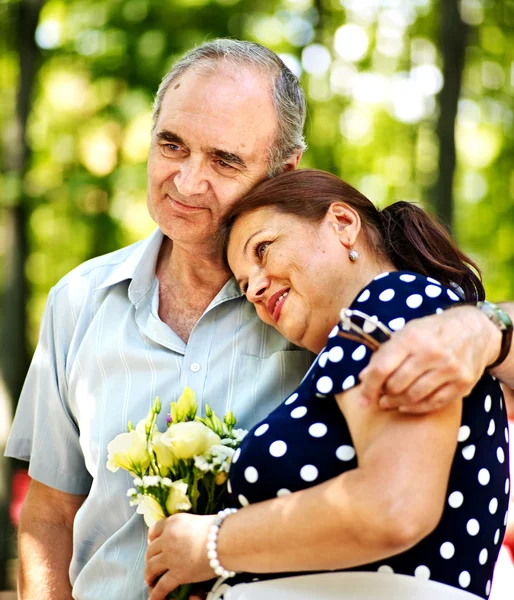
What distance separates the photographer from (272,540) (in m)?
1.95

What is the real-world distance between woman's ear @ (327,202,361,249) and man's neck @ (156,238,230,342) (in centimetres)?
59

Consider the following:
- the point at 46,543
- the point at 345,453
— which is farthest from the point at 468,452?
the point at 46,543

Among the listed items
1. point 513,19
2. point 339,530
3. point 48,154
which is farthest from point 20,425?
point 513,19

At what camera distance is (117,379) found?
2.83 m

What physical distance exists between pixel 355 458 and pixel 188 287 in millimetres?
1231

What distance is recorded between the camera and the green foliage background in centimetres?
809

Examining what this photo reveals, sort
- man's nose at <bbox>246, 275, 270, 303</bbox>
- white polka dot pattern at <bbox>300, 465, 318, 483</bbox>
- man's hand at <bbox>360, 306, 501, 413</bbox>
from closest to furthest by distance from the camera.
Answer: man's hand at <bbox>360, 306, 501, 413</bbox>
white polka dot pattern at <bbox>300, 465, 318, 483</bbox>
man's nose at <bbox>246, 275, 270, 303</bbox>

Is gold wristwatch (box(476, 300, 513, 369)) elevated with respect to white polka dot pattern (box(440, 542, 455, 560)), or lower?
elevated

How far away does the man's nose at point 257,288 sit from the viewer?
8.29ft

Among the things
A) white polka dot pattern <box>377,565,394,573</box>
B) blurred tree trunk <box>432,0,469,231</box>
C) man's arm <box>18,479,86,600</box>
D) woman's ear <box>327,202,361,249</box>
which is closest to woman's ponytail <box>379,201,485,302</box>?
woman's ear <box>327,202,361,249</box>

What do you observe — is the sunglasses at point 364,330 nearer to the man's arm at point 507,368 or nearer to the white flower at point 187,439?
the man's arm at point 507,368

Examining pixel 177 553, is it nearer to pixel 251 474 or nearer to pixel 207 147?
pixel 251 474

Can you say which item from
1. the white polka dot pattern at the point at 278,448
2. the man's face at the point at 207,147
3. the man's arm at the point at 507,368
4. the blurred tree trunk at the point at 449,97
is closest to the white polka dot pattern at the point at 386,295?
the man's arm at the point at 507,368

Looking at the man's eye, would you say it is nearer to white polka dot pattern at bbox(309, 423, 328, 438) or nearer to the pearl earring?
the pearl earring
